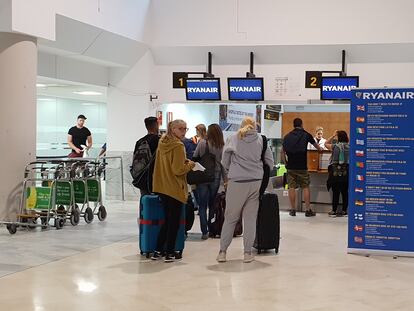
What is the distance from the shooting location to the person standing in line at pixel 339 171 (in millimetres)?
10336

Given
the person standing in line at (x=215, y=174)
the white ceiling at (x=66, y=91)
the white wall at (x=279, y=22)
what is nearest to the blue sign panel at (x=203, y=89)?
the white wall at (x=279, y=22)

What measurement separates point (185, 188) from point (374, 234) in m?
2.22

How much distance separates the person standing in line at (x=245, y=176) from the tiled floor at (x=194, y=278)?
0.48 m

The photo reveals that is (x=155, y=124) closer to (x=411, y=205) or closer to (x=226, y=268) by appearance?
(x=226, y=268)

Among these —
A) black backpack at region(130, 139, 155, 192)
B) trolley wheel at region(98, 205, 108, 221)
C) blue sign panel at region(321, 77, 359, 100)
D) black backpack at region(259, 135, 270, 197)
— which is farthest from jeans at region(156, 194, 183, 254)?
blue sign panel at region(321, 77, 359, 100)

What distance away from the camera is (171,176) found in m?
6.07

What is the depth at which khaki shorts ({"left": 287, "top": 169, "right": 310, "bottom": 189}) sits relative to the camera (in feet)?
34.4

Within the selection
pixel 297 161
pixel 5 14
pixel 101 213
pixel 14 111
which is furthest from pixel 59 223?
pixel 297 161

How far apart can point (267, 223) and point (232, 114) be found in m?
8.94

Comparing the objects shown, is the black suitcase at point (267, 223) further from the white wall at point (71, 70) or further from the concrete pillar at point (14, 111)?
the white wall at point (71, 70)

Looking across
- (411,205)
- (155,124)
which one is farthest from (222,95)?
(411,205)

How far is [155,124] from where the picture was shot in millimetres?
6891

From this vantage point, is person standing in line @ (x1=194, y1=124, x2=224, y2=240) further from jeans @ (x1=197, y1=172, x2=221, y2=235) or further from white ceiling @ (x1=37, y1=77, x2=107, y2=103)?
white ceiling @ (x1=37, y1=77, x2=107, y2=103)

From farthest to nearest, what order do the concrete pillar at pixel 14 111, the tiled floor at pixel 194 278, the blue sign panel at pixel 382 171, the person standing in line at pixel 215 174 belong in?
the concrete pillar at pixel 14 111 < the person standing in line at pixel 215 174 < the blue sign panel at pixel 382 171 < the tiled floor at pixel 194 278
